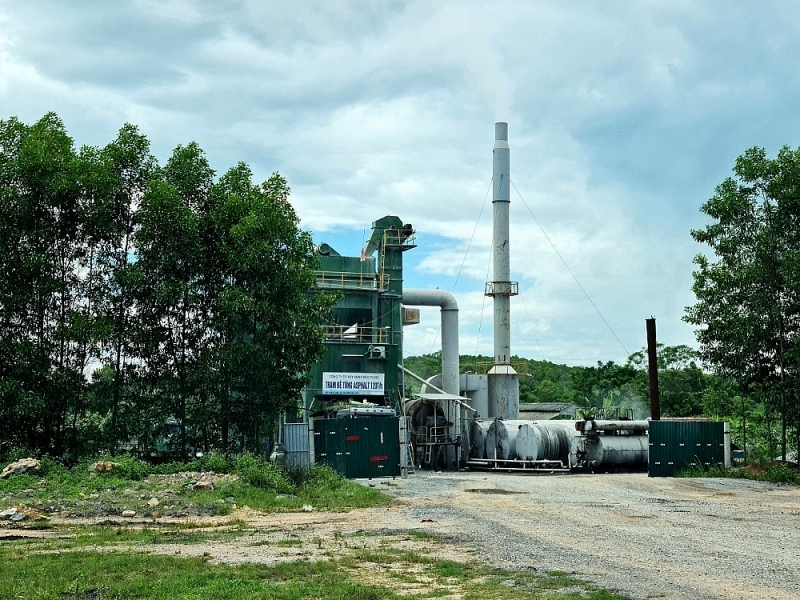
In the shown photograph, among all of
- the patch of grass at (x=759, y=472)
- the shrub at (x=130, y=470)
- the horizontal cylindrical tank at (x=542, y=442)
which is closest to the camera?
the shrub at (x=130, y=470)

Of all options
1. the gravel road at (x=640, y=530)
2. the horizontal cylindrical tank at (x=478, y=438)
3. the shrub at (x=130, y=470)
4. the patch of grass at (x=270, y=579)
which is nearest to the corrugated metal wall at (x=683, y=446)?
the gravel road at (x=640, y=530)

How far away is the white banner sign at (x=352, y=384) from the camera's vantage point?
4562 centimetres

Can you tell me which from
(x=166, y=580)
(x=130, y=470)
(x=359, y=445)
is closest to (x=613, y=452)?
(x=359, y=445)

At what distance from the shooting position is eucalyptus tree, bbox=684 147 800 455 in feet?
114

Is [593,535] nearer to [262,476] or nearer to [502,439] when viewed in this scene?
[262,476]

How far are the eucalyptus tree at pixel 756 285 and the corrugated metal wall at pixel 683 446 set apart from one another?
255cm

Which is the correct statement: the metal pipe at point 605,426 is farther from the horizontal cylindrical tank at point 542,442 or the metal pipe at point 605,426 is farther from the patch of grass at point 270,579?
the patch of grass at point 270,579

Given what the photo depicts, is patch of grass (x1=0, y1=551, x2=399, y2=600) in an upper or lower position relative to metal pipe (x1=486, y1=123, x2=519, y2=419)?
lower

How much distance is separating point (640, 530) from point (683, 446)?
1973 centimetres

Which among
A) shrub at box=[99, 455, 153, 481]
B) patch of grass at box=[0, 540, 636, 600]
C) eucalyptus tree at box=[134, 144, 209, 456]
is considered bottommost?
patch of grass at box=[0, 540, 636, 600]

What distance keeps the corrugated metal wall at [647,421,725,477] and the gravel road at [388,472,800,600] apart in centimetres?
393

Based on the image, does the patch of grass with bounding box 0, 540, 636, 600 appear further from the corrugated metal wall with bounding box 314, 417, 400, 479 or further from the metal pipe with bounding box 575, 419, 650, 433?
the metal pipe with bounding box 575, 419, 650, 433

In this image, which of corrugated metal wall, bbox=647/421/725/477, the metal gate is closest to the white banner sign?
corrugated metal wall, bbox=647/421/725/477

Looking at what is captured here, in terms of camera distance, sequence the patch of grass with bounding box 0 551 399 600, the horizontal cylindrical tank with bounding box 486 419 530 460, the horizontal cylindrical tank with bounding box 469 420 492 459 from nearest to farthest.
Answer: the patch of grass with bounding box 0 551 399 600, the horizontal cylindrical tank with bounding box 486 419 530 460, the horizontal cylindrical tank with bounding box 469 420 492 459
